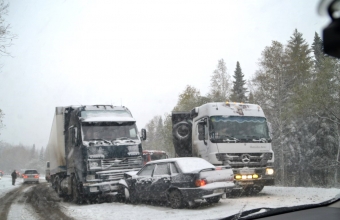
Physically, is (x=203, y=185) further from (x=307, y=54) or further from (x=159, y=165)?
(x=307, y=54)

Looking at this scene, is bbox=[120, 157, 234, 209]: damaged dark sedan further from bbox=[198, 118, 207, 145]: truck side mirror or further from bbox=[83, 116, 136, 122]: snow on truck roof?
bbox=[83, 116, 136, 122]: snow on truck roof

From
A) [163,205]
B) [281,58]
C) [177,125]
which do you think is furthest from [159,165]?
[281,58]

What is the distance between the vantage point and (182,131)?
531 inches

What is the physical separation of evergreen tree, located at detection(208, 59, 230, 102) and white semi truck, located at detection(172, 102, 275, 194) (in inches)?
238

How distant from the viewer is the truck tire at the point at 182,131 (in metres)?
13.3

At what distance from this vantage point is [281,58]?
59.0ft

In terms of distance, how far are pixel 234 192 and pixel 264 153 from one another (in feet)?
6.37

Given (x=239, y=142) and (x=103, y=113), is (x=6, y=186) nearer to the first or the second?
(x=103, y=113)

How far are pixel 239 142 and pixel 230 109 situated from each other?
129 cm

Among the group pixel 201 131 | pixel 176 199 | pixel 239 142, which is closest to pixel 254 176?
pixel 239 142

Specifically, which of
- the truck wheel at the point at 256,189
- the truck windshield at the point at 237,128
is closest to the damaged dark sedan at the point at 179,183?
the truck windshield at the point at 237,128

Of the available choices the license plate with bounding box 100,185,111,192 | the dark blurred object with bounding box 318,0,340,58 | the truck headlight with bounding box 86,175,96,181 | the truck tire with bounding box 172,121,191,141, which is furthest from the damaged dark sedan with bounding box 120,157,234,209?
the dark blurred object with bounding box 318,0,340,58

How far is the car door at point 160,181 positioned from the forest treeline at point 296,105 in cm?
363

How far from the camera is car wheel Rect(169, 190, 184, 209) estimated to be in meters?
8.60
